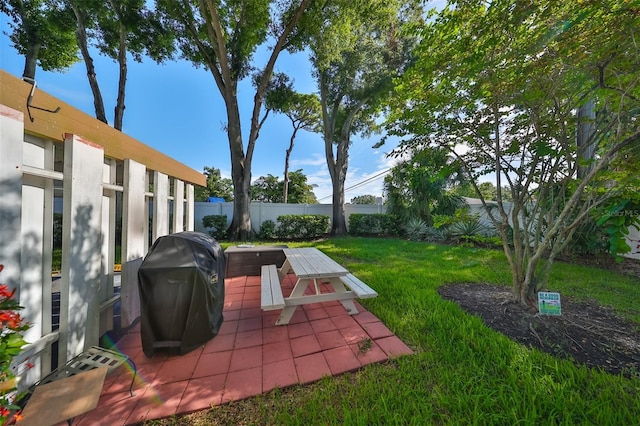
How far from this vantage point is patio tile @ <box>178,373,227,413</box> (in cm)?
149

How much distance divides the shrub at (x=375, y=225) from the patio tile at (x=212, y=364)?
8.96m

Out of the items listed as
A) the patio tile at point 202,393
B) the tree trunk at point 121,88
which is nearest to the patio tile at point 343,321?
the patio tile at point 202,393

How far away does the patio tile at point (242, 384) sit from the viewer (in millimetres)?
1577

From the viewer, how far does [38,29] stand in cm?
868

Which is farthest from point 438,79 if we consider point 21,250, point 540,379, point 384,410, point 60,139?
point 21,250

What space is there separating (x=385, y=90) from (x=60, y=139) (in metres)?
10.2

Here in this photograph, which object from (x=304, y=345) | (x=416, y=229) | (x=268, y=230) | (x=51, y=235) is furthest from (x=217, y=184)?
(x=304, y=345)

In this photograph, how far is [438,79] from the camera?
2.82 meters

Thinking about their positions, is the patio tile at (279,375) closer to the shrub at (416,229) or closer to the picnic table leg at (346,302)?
the picnic table leg at (346,302)

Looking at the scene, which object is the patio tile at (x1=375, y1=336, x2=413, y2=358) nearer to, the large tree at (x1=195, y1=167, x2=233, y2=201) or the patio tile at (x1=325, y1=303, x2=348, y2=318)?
the patio tile at (x1=325, y1=303, x2=348, y2=318)

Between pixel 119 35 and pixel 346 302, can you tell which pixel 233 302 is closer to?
pixel 346 302

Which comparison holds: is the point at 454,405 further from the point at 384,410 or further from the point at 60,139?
the point at 60,139

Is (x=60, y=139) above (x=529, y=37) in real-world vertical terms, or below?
below

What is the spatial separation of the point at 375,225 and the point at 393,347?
8.60 meters
